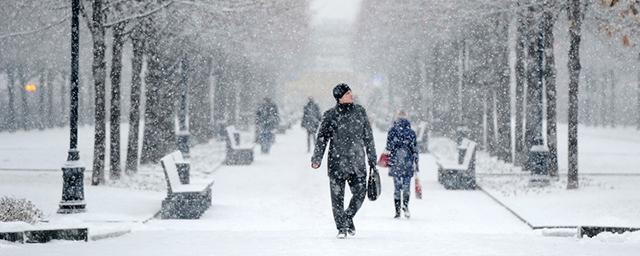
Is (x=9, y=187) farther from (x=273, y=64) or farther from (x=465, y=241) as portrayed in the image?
(x=273, y=64)

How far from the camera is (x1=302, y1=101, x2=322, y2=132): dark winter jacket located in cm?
3350

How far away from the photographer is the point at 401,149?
49.9 feet

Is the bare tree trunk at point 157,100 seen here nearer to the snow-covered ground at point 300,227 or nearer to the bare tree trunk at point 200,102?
the snow-covered ground at point 300,227

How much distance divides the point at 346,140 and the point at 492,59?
20.0 metres

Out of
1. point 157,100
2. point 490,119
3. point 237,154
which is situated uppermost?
point 157,100

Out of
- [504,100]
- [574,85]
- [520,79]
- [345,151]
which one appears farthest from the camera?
[504,100]

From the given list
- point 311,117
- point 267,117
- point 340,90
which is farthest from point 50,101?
point 340,90

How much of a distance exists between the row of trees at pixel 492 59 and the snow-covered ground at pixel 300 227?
2783 millimetres

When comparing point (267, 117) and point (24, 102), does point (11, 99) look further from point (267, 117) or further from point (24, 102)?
point (267, 117)

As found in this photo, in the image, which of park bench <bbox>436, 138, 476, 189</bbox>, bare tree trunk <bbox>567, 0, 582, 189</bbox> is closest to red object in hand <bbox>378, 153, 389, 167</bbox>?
park bench <bbox>436, 138, 476, 189</bbox>

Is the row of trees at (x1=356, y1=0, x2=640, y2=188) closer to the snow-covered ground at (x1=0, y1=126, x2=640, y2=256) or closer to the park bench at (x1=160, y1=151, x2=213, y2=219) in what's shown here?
the snow-covered ground at (x1=0, y1=126, x2=640, y2=256)

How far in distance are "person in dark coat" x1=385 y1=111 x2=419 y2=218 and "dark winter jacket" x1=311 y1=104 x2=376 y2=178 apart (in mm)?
3588

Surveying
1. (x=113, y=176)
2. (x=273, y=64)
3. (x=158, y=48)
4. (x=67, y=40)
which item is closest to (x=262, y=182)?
(x=113, y=176)

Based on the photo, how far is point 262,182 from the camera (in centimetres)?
2220
